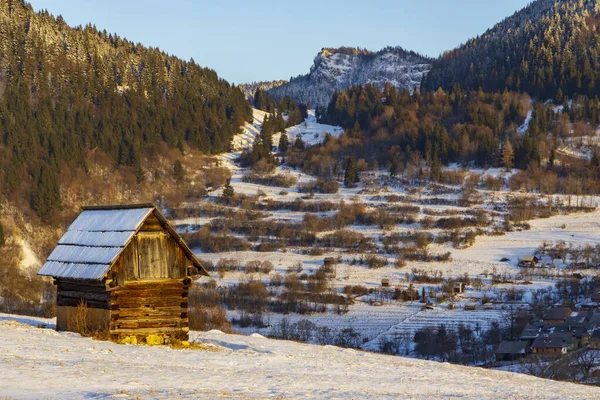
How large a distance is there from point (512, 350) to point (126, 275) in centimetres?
4983

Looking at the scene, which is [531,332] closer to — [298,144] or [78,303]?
[78,303]

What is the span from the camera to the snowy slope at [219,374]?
17.0m

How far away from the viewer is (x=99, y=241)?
26453 mm

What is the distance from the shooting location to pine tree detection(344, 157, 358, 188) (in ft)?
499

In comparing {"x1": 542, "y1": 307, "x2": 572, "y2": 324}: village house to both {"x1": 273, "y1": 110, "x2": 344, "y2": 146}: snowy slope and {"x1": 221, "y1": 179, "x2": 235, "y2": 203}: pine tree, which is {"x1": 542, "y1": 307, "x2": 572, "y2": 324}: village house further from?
{"x1": 273, "y1": 110, "x2": 344, "y2": 146}: snowy slope

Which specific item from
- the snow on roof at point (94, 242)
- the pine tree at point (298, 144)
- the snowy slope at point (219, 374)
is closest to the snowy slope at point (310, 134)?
the pine tree at point (298, 144)

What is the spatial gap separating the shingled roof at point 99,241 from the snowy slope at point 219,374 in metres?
2.11

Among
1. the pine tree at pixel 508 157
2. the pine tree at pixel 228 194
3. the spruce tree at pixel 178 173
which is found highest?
the pine tree at pixel 508 157

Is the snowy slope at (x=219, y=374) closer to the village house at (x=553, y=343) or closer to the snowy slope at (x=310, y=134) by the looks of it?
the village house at (x=553, y=343)

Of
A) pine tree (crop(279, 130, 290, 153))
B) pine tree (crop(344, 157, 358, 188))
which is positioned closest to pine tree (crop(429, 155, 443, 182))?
pine tree (crop(344, 157, 358, 188))

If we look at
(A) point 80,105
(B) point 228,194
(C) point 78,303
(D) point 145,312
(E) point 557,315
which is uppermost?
(A) point 80,105

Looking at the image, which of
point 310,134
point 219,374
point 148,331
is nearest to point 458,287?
point 148,331

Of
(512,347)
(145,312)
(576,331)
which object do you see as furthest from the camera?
(576,331)

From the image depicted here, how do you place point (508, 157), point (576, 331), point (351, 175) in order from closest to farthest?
point (576, 331) → point (351, 175) → point (508, 157)
